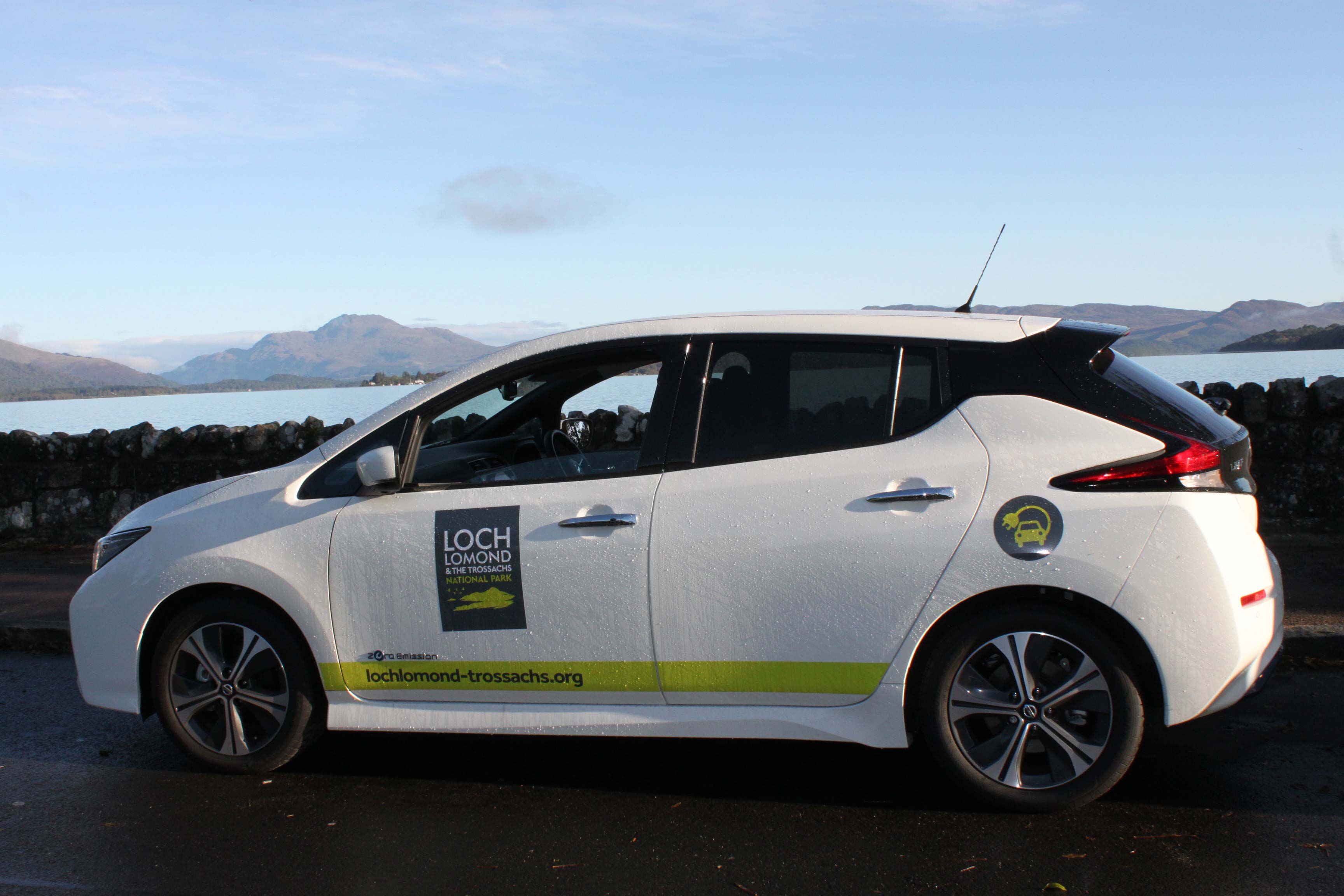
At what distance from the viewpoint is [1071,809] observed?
3.53 m

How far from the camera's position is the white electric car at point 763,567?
3.38 m

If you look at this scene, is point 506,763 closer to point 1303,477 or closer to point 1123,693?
point 1123,693

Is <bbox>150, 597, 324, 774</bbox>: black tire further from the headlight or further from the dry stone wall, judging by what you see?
the dry stone wall

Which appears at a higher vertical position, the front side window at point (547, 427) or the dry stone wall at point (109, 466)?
the front side window at point (547, 427)

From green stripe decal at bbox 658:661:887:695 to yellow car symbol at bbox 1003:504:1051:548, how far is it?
2.01 feet

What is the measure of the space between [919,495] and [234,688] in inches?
109

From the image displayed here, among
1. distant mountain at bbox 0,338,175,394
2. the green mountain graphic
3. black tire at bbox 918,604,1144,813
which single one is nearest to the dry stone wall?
the green mountain graphic

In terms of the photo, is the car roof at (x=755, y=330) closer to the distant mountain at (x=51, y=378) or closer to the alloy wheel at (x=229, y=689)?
the alloy wheel at (x=229, y=689)

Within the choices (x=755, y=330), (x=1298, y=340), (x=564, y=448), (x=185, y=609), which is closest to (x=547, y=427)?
(x=564, y=448)

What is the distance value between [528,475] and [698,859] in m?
1.49

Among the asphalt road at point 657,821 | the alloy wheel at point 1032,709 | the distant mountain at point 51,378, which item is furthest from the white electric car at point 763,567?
the distant mountain at point 51,378

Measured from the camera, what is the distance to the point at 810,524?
3.51 meters

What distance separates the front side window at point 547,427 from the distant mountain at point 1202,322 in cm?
1246

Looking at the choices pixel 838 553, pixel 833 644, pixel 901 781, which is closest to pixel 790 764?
pixel 901 781
